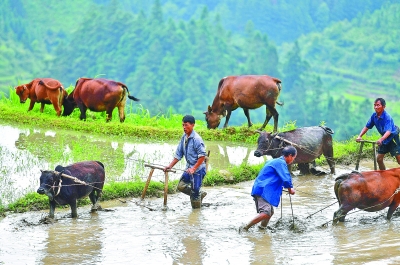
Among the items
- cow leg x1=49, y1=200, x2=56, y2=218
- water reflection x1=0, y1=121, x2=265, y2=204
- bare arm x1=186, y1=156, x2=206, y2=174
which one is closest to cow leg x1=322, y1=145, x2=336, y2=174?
water reflection x1=0, y1=121, x2=265, y2=204

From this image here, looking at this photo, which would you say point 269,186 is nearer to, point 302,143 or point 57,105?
point 302,143

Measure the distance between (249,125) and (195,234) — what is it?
8.79m

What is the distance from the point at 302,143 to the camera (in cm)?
1255

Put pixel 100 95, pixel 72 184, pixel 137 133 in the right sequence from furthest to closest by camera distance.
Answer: pixel 100 95 → pixel 137 133 → pixel 72 184

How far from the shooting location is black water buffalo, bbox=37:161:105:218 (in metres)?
9.38

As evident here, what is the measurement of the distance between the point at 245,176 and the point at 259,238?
388cm

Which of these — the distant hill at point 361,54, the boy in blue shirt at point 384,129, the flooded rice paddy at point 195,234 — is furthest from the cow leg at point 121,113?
the distant hill at point 361,54

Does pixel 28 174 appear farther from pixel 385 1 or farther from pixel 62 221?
pixel 385 1

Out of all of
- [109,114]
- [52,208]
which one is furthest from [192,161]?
[109,114]

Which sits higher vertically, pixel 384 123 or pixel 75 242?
pixel 384 123

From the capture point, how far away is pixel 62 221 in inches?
373

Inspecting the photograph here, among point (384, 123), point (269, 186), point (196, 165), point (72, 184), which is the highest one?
point (384, 123)

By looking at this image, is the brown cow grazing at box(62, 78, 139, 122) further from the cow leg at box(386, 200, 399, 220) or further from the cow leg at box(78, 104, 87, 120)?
the cow leg at box(386, 200, 399, 220)

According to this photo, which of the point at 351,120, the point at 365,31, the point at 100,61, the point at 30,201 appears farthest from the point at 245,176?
the point at 365,31
